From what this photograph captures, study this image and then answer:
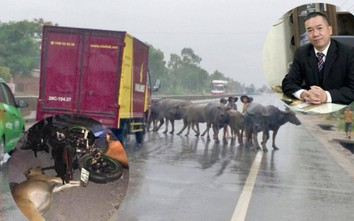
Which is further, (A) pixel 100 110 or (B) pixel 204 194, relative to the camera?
(A) pixel 100 110

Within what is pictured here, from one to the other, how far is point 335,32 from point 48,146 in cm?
117

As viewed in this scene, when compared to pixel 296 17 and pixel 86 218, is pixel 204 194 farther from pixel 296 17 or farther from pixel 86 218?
pixel 296 17

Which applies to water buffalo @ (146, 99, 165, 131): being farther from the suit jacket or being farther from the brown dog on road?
the suit jacket

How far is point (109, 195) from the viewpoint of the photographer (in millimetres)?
1949

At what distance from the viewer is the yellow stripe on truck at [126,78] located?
34.7ft

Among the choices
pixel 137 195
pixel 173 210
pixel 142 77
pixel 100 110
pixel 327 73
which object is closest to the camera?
pixel 327 73

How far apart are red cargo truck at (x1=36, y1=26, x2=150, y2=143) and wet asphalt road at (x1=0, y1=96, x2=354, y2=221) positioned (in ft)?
5.05

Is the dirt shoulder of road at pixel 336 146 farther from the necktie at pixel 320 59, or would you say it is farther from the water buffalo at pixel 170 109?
the necktie at pixel 320 59

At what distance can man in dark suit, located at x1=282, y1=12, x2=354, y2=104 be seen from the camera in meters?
1.21

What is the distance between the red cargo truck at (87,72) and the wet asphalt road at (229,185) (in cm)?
154

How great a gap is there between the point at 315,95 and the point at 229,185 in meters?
8.19

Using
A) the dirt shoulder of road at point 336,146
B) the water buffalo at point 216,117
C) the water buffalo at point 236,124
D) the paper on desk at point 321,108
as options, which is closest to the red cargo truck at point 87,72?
the dirt shoulder of road at point 336,146

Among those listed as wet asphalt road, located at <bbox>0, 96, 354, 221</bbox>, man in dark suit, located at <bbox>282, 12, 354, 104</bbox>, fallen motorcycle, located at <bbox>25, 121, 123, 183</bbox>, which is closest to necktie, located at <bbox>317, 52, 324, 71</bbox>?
man in dark suit, located at <bbox>282, 12, 354, 104</bbox>

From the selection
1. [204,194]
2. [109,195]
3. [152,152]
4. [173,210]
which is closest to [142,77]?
[152,152]
